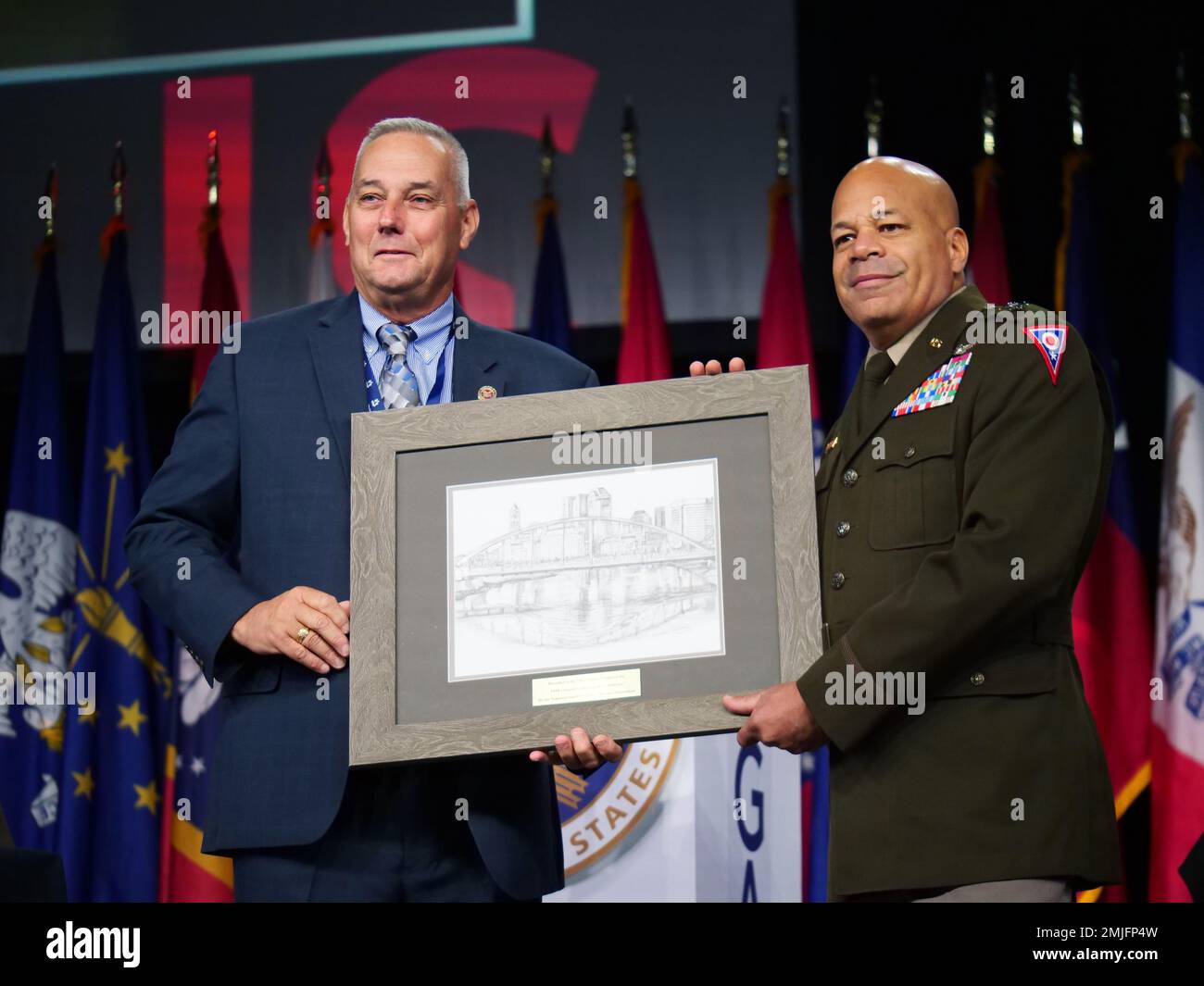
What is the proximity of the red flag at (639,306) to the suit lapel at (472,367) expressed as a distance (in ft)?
6.94

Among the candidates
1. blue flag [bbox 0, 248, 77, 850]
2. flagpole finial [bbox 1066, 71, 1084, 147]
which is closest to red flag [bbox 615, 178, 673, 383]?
flagpole finial [bbox 1066, 71, 1084, 147]

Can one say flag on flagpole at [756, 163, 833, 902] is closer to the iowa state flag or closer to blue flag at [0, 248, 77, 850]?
the iowa state flag

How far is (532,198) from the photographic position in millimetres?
5555

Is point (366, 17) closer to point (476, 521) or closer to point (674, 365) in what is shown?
point (674, 365)

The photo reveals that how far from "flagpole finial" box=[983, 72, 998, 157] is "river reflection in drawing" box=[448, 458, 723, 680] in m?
2.76

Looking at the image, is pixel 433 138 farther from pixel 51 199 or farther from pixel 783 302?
pixel 51 199

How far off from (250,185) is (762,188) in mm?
1952

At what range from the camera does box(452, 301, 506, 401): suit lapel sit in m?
2.74

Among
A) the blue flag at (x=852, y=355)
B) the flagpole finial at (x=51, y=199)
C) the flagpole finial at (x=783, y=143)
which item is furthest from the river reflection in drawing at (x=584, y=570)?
the flagpole finial at (x=51, y=199)

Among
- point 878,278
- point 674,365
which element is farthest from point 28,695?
point 878,278

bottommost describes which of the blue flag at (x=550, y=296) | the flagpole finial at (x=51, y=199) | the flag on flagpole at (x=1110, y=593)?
the flag on flagpole at (x=1110, y=593)

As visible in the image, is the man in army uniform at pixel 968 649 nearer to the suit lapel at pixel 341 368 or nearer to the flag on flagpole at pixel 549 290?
the suit lapel at pixel 341 368

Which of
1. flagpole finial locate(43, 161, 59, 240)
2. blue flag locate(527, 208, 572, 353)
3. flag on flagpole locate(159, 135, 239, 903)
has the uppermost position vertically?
flagpole finial locate(43, 161, 59, 240)

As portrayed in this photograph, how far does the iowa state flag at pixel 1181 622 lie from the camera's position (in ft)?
14.1
